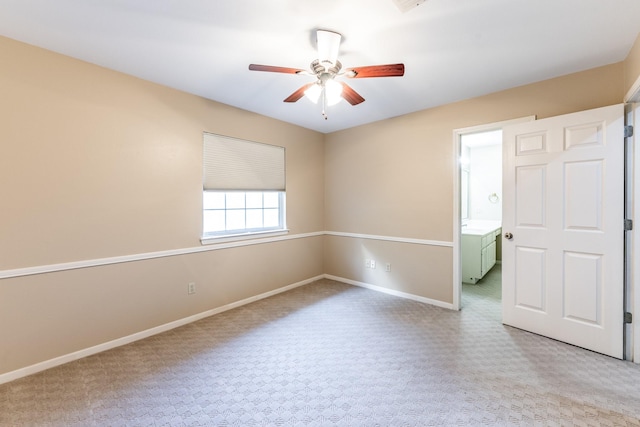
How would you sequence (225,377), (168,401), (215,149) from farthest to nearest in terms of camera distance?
(215,149) → (225,377) → (168,401)

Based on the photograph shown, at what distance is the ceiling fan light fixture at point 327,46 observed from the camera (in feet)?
6.21

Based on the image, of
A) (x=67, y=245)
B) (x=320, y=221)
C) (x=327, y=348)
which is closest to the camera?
(x=67, y=245)

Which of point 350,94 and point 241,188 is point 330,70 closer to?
point 350,94

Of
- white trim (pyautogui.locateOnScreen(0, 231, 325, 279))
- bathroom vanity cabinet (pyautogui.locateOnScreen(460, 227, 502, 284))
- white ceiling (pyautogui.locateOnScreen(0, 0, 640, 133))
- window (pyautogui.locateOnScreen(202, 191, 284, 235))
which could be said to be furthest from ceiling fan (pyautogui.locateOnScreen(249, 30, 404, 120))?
bathroom vanity cabinet (pyautogui.locateOnScreen(460, 227, 502, 284))

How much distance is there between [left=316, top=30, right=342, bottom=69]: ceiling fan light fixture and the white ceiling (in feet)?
0.19

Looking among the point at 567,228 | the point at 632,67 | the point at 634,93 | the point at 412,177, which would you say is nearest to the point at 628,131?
the point at 634,93

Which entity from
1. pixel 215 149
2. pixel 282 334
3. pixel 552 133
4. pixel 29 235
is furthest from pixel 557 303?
pixel 29 235

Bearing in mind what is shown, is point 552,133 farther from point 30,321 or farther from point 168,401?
point 30,321

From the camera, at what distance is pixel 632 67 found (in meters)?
2.12

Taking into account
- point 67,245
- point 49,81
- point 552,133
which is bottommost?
point 67,245

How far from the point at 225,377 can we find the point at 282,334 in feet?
2.45

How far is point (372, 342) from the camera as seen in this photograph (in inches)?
101

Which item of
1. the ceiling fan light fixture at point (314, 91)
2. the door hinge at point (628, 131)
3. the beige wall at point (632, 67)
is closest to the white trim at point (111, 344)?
the ceiling fan light fixture at point (314, 91)

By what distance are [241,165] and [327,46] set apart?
6.26 feet
